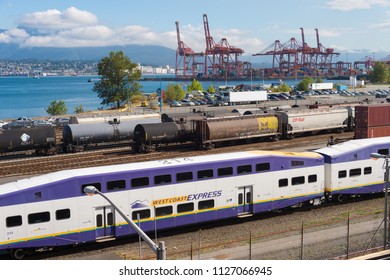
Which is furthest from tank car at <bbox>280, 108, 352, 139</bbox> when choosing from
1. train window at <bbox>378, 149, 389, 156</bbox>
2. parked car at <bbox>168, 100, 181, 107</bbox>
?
parked car at <bbox>168, 100, 181, 107</bbox>

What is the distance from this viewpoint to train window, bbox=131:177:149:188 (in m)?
24.8

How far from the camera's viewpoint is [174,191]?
25766 mm

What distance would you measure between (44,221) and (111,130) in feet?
105

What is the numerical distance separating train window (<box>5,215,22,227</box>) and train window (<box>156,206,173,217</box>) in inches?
282

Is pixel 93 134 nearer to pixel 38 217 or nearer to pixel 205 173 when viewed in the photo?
pixel 205 173

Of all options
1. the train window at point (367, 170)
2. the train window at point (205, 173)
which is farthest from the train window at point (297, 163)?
the train window at point (205, 173)

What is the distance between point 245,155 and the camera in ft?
92.9

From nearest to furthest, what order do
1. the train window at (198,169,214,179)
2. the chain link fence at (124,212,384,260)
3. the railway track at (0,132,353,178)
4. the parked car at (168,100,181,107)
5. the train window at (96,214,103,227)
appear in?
the chain link fence at (124,212,384,260) < the train window at (96,214,103,227) < the train window at (198,169,214,179) < the railway track at (0,132,353,178) < the parked car at (168,100,181,107)

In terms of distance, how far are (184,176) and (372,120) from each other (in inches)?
1401

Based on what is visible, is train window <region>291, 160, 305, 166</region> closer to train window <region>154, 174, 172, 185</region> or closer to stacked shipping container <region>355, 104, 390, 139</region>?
train window <region>154, 174, 172, 185</region>

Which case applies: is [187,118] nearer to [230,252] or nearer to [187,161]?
[187,161]

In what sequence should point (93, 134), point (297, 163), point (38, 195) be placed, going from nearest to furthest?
point (38, 195) < point (297, 163) < point (93, 134)

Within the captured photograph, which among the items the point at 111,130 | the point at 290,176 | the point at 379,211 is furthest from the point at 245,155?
the point at 111,130

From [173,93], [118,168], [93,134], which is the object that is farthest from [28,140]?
[173,93]
